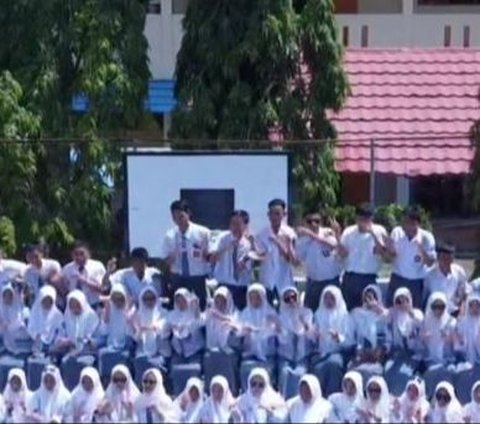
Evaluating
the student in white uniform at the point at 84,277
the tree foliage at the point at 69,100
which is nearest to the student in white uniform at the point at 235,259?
the student in white uniform at the point at 84,277

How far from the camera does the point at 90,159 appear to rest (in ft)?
84.4

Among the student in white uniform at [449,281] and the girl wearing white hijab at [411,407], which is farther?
the student in white uniform at [449,281]

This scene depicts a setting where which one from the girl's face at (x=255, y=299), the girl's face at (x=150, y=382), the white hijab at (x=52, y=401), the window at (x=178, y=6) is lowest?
the white hijab at (x=52, y=401)

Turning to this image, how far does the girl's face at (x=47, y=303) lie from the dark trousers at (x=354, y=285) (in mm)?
2730

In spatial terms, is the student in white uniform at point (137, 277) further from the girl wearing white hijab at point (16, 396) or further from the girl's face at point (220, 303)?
the girl wearing white hijab at point (16, 396)

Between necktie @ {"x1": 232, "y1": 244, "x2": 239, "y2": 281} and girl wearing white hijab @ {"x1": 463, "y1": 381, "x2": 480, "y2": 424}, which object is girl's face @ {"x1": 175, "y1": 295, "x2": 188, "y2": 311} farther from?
girl wearing white hijab @ {"x1": 463, "y1": 381, "x2": 480, "y2": 424}

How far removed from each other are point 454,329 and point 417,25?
549 inches

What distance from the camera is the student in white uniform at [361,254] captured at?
73.9 feet

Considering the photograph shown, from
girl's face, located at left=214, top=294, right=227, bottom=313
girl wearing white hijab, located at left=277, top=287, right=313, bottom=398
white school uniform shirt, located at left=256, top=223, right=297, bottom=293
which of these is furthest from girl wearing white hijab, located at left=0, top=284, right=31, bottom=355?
girl wearing white hijab, located at left=277, top=287, right=313, bottom=398

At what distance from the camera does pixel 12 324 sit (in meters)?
22.7

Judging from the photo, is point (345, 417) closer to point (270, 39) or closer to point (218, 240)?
A: point (218, 240)

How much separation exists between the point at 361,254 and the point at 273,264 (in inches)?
33.4

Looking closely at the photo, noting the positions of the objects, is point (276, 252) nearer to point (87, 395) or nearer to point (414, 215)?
point (414, 215)

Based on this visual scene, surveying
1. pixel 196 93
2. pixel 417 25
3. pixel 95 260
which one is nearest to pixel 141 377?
pixel 95 260
